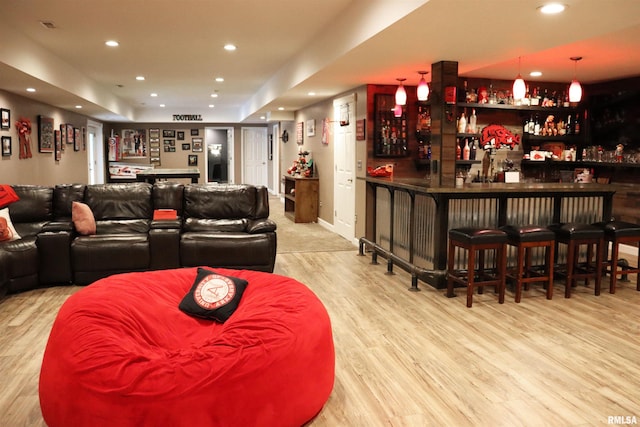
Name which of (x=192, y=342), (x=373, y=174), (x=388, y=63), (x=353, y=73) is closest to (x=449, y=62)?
(x=388, y=63)

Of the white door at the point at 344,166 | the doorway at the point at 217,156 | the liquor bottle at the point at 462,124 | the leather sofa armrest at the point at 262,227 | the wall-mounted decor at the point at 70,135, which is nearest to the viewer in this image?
the leather sofa armrest at the point at 262,227

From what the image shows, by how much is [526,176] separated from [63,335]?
6998 mm

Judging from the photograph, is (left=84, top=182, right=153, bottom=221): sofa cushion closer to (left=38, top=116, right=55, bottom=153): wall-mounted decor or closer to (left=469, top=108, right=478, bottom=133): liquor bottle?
(left=38, top=116, right=55, bottom=153): wall-mounted decor

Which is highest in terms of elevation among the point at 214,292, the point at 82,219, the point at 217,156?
the point at 217,156

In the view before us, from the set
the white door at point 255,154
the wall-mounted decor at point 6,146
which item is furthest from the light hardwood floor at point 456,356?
the white door at point 255,154

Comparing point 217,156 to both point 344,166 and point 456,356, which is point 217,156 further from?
point 456,356

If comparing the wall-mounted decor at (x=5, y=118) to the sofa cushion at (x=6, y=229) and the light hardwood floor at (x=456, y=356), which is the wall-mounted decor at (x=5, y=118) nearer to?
the sofa cushion at (x=6, y=229)

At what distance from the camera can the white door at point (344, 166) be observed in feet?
24.8

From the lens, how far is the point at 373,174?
256 inches

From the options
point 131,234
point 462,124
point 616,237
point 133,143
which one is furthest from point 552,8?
point 133,143

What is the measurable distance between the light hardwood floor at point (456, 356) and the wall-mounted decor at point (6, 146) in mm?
3036

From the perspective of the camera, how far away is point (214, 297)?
313 cm

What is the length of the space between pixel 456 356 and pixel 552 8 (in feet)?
7.77

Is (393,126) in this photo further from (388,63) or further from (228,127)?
(228,127)
